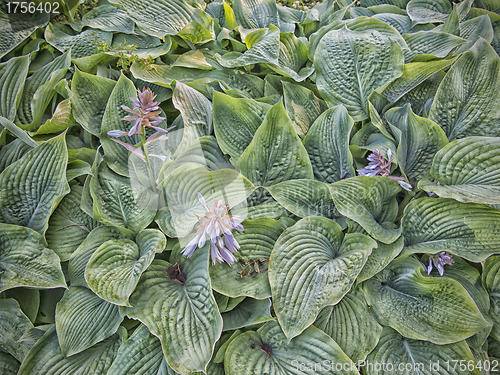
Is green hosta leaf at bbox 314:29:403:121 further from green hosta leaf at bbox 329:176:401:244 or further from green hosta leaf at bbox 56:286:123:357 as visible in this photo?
green hosta leaf at bbox 56:286:123:357

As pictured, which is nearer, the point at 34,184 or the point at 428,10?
the point at 34,184

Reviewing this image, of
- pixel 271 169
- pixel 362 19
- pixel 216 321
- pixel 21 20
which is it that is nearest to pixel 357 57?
pixel 362 19

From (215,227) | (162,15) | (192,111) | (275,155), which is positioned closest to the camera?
(215,227)

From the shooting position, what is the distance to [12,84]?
1587 millimetres

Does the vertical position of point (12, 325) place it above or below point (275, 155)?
below

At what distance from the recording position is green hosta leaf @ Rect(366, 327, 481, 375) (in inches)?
46.4

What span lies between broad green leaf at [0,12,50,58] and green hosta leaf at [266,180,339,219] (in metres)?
1.61

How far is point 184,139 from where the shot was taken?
140 cm

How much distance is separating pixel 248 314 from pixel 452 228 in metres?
0.83

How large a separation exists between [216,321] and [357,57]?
137 centimetres

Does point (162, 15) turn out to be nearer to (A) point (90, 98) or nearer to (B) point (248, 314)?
(A) point (90, 98)

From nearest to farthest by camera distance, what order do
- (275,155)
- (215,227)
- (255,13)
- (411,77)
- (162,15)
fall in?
(215,227)
(275,155)
(411,77)
(162,15)
(255,13)

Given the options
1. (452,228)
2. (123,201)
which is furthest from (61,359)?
→ (452,228)

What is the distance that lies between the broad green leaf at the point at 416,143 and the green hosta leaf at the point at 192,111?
2.69ft
